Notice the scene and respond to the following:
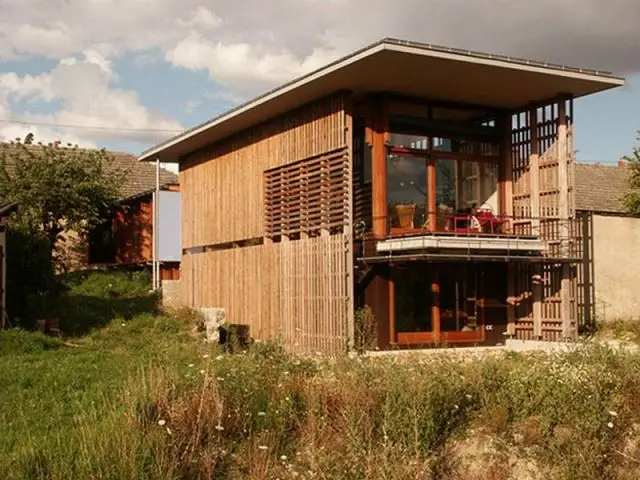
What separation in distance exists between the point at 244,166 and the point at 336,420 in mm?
13289

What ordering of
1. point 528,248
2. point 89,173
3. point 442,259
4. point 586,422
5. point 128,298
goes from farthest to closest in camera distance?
point 89,173, point 128,298, point 528,248, point 442,259, point 586,422

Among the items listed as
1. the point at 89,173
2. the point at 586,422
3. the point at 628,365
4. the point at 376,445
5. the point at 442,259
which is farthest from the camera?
the point at 89,173

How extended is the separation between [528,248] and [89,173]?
15511 millimetres

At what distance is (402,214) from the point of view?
17250 mm

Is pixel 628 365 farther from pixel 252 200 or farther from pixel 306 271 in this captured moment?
pixel 252 200

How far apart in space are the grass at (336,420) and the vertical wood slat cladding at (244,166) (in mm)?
7644

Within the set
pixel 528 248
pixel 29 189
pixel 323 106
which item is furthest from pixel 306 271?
pixel 29 189

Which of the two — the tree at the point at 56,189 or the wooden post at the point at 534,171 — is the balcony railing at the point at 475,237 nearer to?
the wooden post at the point at 534,171

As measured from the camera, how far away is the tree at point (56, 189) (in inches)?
1015

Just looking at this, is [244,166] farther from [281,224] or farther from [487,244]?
[487,244]

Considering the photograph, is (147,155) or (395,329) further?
(147,155)

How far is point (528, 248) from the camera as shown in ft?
56.9

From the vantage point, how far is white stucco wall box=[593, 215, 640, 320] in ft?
72.1

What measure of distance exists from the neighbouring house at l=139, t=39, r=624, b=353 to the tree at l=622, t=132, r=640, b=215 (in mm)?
4008
